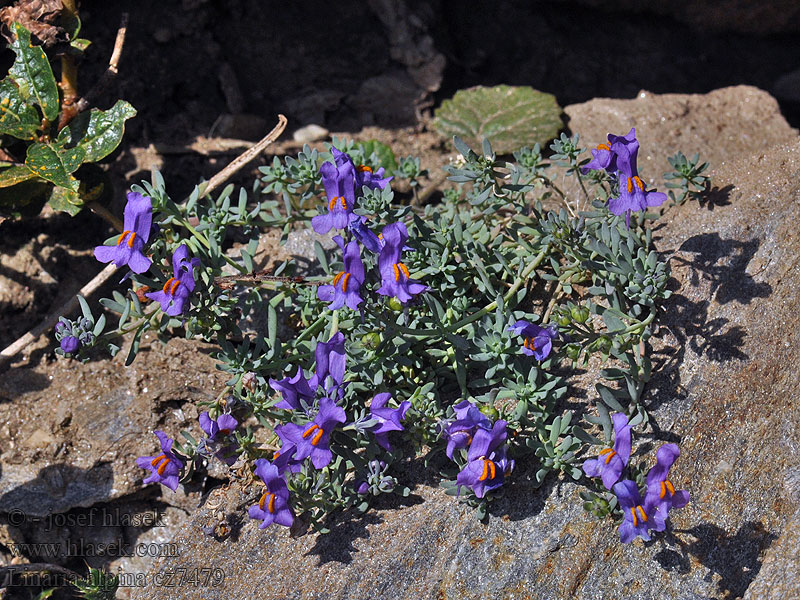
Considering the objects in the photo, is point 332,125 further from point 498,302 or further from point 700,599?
point 700,599

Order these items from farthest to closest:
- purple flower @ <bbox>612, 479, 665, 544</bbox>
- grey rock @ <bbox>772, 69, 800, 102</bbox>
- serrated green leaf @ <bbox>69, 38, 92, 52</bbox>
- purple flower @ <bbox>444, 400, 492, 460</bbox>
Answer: grey rock @ <bbox>772, 69, 800, 102</bbox>
serrated green leaf @ <bbox>69, 38, 92, 52</bbox>
purple flower @ <bbox>444, 400, 492, 460</bbox>
purple flower @ <bbox>612, 479, 665, 544</bbox>

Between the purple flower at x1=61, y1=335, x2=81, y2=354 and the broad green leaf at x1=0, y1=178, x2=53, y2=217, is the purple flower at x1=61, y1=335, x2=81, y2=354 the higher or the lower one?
the lower one

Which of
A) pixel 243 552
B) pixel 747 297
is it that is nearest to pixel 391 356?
pixel 243 552

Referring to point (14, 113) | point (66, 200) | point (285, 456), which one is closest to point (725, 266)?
point (285, 456)

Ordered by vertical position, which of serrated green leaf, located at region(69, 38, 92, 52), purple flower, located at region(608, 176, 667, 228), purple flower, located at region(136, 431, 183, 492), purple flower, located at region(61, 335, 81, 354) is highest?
serrated green leaf, located at region(69, 38, 92, 52)

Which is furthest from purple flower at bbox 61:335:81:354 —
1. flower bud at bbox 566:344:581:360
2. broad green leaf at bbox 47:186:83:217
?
flower bud at bbox 566:344:581:360

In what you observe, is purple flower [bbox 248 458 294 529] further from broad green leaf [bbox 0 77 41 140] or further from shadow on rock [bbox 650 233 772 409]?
broad green leaf [bbox 0 77 41 140]

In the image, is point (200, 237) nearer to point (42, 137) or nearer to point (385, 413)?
point (42, 137)

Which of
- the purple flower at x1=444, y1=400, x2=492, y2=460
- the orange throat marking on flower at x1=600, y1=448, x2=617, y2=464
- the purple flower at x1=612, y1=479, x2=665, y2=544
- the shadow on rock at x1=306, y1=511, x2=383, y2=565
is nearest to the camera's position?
the purple flower at x1=612, y1=479, x2=665, y2=544
